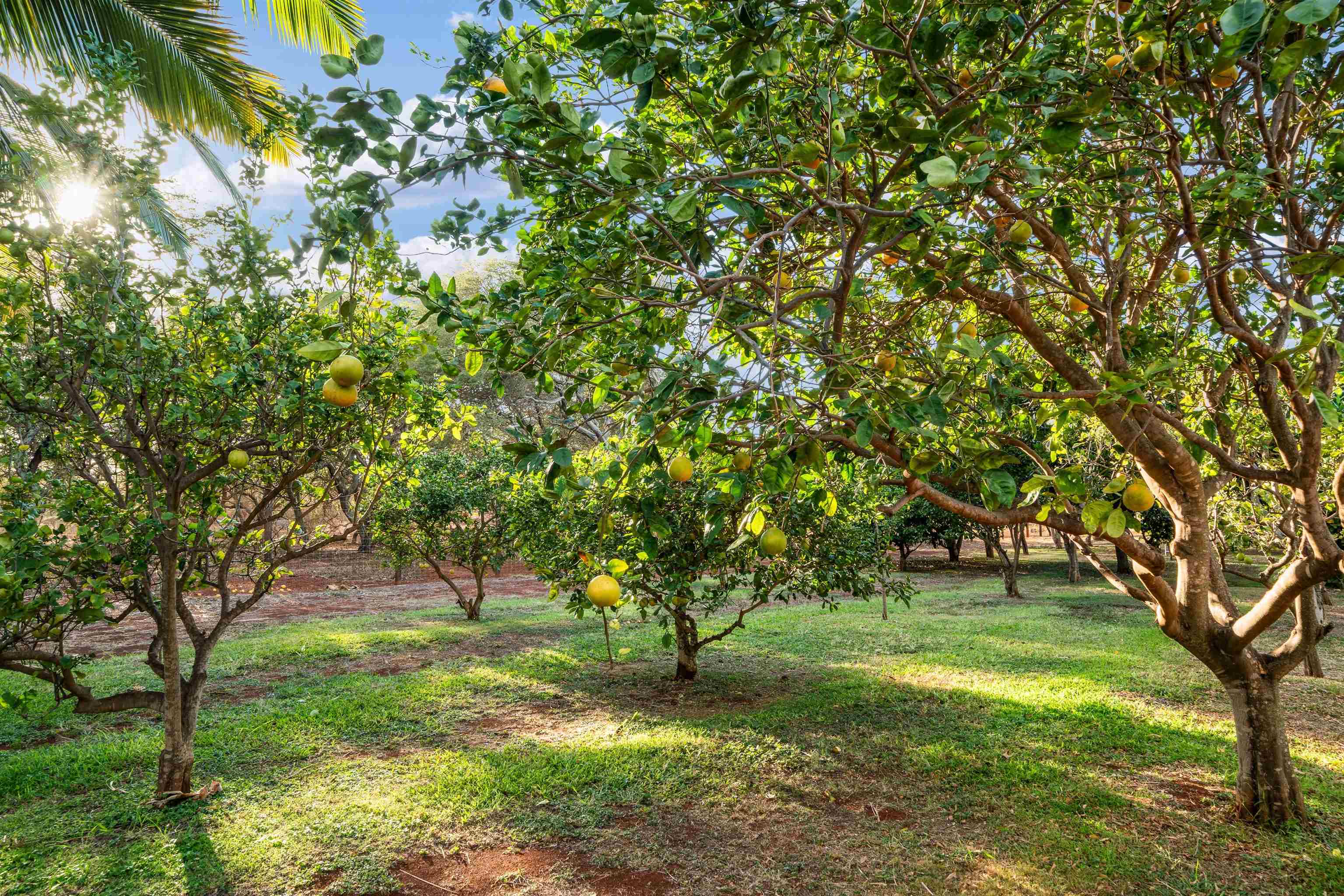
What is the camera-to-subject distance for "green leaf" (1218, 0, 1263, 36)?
1.20 m

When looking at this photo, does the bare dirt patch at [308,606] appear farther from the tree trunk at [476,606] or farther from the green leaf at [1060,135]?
the green leaf at [1060,135]

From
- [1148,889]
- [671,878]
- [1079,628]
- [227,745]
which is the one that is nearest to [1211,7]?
[1148,889]

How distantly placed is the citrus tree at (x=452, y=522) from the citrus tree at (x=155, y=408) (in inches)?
287

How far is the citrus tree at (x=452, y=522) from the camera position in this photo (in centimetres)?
1232

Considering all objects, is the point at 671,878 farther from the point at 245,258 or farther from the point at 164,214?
the point at 164,214

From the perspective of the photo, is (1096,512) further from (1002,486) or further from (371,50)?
(371,50)

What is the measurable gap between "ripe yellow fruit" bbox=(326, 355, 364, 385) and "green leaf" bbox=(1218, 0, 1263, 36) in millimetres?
1957

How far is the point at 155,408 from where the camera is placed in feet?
13.9

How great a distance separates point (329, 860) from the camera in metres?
3.77

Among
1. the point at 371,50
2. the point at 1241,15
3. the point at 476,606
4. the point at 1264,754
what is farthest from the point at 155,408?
the point at 476,606

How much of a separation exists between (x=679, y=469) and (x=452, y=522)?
1141 cm

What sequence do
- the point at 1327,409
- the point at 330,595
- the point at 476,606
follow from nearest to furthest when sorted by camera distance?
the point at 1327,409 → the point at 476,606 → the point at 330,595

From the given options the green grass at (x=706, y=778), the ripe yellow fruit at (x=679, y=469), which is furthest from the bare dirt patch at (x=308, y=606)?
the ripe yellow fruit at (x=679, y=469)

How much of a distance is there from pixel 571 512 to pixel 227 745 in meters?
3.42
